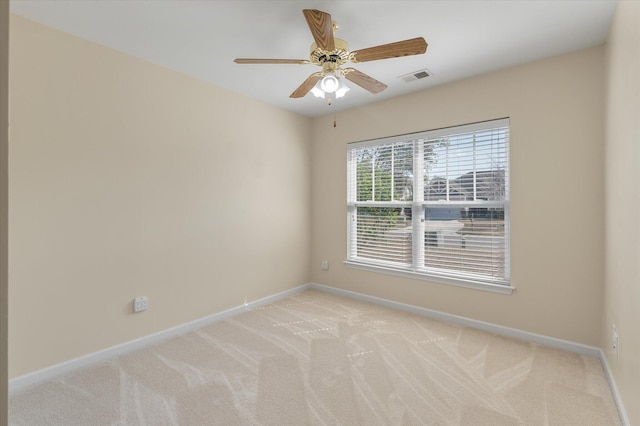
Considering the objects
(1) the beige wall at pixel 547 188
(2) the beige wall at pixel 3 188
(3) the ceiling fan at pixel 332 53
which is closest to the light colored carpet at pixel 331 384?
(1) the beige wall at pixel 547 188

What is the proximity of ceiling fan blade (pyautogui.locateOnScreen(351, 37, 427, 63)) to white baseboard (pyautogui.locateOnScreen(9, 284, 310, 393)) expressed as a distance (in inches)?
111

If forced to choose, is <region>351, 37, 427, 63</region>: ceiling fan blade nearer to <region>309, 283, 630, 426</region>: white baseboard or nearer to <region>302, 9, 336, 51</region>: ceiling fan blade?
<region>302, 9, 336, 51</region>: ceiling fan blade

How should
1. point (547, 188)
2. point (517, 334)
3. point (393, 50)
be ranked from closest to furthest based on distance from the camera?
point (393, 50) → point (547, 188) → point (517, 334)

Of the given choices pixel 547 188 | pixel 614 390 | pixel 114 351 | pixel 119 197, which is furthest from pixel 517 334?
pixel 119 197

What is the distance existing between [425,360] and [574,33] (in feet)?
8.99

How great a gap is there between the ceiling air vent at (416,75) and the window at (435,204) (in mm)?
602

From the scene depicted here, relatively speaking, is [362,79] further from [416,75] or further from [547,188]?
[547,188]

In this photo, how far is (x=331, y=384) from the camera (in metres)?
2.08

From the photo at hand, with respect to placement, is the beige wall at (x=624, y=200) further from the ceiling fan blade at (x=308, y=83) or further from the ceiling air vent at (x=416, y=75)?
the ceiling fan blade at (x=308, y=83)

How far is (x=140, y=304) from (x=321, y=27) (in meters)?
2.65

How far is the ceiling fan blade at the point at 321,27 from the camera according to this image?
5.26 ft

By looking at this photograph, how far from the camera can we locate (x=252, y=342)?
271 centimetres

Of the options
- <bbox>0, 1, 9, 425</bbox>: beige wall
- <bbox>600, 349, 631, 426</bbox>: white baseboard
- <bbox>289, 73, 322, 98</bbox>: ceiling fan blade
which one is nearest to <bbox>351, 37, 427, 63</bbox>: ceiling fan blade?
<bbox>289, 73, 322, 98</bbox>: ceiling fan blade

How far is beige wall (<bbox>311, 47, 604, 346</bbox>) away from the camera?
2441mm
